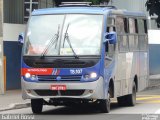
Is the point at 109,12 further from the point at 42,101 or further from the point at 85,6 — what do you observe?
the point at 42,101

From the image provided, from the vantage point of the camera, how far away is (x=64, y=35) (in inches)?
703

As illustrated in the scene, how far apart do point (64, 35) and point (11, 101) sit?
5344mm

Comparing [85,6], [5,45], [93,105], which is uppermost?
[85,6]

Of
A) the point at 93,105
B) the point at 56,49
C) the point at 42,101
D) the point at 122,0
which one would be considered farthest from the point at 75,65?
the point at 122,0

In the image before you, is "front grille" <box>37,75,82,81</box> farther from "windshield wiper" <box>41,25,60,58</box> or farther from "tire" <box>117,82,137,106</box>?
"tire" <box>117,82,137,106</box>

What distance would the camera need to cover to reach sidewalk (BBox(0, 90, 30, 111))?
20513 millimetres

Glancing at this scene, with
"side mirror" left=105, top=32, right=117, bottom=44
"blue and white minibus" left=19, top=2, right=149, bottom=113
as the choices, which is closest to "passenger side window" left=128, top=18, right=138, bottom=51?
"blue and white minibus" left=19, top=2, right=149, bottom=113

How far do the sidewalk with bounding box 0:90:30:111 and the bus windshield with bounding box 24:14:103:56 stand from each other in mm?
2843

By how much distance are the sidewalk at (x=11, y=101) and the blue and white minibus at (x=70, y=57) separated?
2065 millimetres

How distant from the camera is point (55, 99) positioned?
17.8 meters

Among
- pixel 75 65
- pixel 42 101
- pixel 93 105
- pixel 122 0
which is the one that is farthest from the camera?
pixel 122 0

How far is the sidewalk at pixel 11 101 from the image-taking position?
20513mm

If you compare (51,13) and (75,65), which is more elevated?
(51,13)

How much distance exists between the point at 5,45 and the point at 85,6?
9293mm
